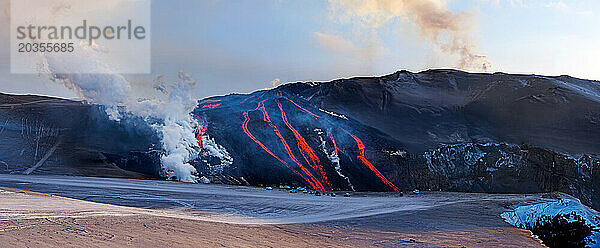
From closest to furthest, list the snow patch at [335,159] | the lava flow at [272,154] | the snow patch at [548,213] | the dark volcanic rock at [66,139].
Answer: the snow patch at [548,213] → the dark volcanic rock at [66,139] → the lava flow at [272,154] → the snow patch at [335,159]

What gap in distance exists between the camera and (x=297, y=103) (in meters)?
59.3

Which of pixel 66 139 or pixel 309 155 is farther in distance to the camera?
pixel 309 155

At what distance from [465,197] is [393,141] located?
21.4m

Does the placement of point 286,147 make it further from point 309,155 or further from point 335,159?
point 335,159

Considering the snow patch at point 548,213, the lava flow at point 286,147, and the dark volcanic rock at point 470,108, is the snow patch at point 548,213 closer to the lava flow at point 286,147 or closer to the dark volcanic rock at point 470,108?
the lava flow at point 286,147

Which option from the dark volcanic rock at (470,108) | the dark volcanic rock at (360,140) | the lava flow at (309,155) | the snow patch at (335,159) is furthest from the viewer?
the dark volcanic rock at (470,108)

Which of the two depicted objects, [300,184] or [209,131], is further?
[209,131]

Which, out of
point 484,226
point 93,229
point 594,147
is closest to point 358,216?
point 484,226

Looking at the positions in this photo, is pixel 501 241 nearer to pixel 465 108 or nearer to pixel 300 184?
pixel 300 184

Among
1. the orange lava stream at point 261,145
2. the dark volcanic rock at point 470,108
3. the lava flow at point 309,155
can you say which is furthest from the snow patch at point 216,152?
the dark volcanic rock at point 470,108

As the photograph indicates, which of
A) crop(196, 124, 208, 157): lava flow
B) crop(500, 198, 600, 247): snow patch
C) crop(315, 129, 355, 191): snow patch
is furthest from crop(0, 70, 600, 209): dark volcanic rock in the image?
crop(500, 198, 600, 247): snow patch

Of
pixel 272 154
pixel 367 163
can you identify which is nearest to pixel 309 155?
pixel 272 154

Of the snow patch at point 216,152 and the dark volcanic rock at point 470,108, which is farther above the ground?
the dark volcanic rock at point 470,108

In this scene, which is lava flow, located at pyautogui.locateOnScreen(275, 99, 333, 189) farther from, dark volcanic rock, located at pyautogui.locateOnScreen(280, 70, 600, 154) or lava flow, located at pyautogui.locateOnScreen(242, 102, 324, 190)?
dark volcanic rock, located at pyautogui.locateOnScreen(280, 70, 600, 154)
